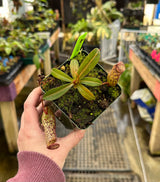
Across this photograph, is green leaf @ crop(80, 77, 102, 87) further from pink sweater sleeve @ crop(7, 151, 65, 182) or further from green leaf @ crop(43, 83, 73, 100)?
pink sweater sleeve @ crop(7, 151, 65, 182)

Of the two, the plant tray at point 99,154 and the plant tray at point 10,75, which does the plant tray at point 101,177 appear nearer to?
the plant tray at point 99,154

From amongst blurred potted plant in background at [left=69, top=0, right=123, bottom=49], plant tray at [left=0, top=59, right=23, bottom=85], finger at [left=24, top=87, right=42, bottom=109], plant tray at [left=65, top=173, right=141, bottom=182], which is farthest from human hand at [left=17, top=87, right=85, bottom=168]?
blurred potted plant in background at [left=69, top=0, right=123, bottom=49]

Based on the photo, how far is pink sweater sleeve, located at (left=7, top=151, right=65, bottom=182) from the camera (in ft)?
1.22

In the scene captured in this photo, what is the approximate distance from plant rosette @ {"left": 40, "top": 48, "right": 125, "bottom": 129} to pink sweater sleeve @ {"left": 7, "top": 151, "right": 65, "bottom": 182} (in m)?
0.09

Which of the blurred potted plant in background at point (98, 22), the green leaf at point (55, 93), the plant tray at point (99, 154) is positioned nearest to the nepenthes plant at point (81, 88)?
the green leaf at point (55, 93)

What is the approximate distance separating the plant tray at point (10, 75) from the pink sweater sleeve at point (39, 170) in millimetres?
760

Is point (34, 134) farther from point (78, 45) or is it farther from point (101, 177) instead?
point (101, 177)

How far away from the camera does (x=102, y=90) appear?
1.29 feet

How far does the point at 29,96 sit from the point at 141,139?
1.31 m

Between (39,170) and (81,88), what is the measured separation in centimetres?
19

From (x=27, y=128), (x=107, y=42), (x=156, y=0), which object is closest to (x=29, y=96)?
(x=27, y=128)

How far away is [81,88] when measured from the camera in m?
0.34

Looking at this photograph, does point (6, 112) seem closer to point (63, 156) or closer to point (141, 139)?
point (63, 156)

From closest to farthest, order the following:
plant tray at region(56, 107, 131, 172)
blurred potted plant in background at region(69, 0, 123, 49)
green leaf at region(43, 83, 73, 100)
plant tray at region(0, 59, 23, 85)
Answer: green leaf at region(43, 83, 73, 100) < plant tray at region(0, 59, 23, 85) < plant tray at region(56, 107, 131, 172) < blurred potted plant in background at region(69, 0, 123, 49)
